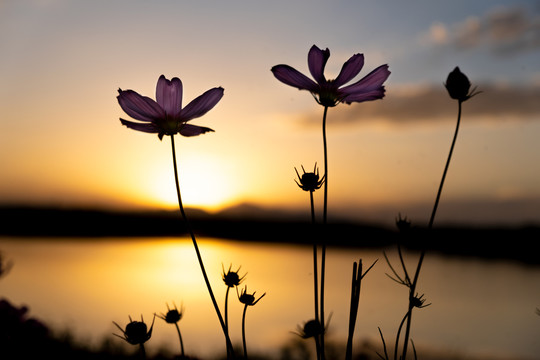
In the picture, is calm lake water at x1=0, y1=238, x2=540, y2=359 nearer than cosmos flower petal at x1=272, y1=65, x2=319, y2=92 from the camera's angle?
No

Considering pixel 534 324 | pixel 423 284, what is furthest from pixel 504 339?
pixel 423 284

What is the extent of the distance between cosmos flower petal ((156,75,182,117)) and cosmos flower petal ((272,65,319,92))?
0.61 ft

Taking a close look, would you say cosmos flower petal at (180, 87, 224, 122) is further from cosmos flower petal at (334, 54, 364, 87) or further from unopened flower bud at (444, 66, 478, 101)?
unopened flower bud at (444, 66, 478, 101)

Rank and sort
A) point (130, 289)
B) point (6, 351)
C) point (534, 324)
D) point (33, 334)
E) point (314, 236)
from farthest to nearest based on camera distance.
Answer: point (130, 289), point (534, 324), point (33, 334), point (6, 351), point (314, 236)

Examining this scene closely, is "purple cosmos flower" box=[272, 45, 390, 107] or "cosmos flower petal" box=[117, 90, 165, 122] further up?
"purple cosmos flower" box=[272, 45, 390, 107]

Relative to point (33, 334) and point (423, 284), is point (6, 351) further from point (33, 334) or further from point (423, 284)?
point (423, 284)

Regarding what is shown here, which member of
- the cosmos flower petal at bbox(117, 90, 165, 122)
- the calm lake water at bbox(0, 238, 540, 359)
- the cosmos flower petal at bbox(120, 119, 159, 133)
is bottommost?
the calm lake water at bbox(0, 238, 540, 359)

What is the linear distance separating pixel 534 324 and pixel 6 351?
27.2ft

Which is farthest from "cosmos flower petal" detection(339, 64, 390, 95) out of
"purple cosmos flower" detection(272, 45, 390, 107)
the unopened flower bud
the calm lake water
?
the calm lake water

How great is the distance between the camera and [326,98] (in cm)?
91

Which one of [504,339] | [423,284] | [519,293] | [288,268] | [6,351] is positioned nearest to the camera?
[6,351]

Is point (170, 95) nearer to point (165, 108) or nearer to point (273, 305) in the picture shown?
point (165, 108)

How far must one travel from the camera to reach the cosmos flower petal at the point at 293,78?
0.80 m

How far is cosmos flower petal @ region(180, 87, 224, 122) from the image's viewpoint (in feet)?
2.69
